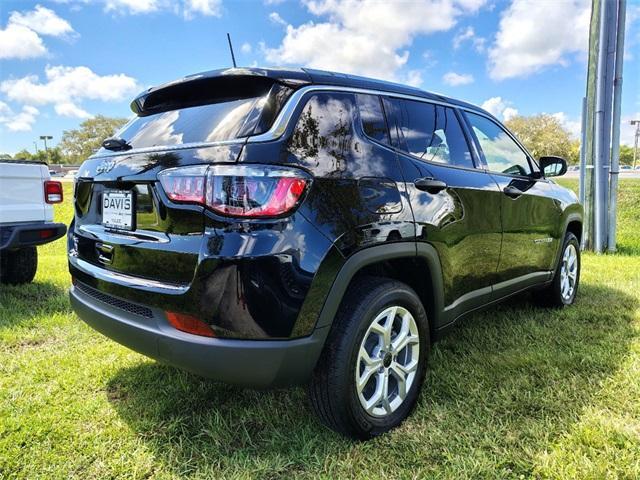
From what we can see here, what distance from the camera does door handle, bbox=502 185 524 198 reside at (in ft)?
10.5

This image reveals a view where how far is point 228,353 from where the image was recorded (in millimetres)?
1777

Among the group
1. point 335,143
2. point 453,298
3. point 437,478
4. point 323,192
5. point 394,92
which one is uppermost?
point 394,92

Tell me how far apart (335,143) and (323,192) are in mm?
274

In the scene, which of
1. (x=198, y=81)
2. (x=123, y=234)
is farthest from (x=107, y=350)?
(x=198, y=81)

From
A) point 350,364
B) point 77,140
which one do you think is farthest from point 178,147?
point 77,140

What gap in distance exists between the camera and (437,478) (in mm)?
1911

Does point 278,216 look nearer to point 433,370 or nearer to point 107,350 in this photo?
point 433,370

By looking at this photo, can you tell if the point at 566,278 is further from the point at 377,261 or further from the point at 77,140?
the point at 77,140

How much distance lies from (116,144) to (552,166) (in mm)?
3345

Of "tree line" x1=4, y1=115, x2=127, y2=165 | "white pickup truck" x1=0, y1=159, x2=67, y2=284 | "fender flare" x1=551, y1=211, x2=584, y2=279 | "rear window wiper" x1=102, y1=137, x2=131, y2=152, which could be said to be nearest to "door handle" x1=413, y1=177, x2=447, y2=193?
"rear window wiper" x1=102, y1=137, x2=131, y2=152

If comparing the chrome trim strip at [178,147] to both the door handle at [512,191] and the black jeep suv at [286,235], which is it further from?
the door handle at [512,191]

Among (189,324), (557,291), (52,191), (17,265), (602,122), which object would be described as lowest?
(557,291)

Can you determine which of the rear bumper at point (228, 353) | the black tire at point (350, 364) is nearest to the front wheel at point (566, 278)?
the black tire at point (350, 364)

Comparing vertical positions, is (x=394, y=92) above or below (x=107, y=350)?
above
